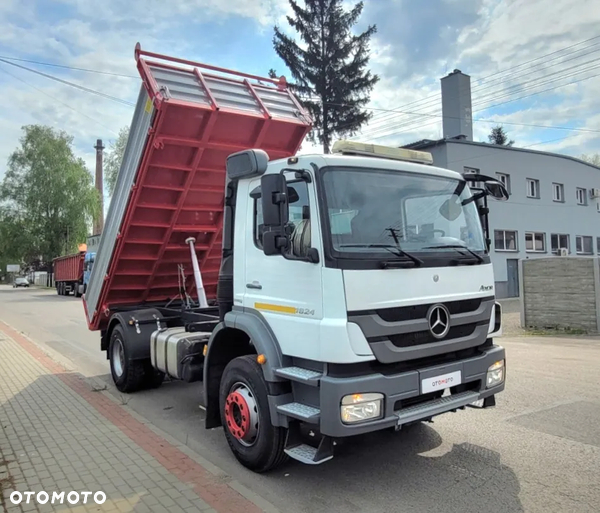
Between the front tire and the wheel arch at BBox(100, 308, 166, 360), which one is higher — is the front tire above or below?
below

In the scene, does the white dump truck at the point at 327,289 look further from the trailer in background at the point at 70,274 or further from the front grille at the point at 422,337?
the trailer in background at the point at 70,274

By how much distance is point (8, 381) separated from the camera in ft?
26.4

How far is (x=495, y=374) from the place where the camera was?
4.52 m

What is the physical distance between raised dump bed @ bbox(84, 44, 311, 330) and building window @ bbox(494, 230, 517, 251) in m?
20.3

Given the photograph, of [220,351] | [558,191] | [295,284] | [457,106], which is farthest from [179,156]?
[558,191]

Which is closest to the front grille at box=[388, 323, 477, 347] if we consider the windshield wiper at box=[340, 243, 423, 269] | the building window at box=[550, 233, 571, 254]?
the windshield wiper at box=[340, 243, 423, 269]

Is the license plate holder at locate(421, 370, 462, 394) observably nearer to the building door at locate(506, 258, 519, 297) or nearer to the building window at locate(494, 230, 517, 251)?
the building window at locate(494, 230, 517, 251)

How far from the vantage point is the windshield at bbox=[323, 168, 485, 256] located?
12.8 ft

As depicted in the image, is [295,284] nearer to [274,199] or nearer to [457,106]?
[274,199]

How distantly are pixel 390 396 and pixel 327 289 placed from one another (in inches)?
35.6

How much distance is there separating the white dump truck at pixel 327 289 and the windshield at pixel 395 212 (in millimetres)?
12

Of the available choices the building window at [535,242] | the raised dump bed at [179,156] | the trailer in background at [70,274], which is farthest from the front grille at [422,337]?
the trailer in background at [70,274]

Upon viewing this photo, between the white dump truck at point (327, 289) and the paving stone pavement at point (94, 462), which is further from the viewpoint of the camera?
the paving stone pavement at point (94, 462)

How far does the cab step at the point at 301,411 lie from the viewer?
12.0 feet
